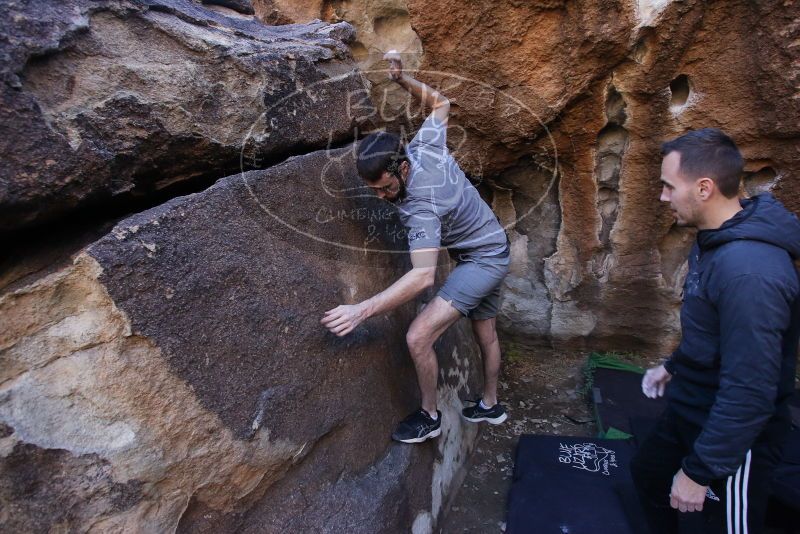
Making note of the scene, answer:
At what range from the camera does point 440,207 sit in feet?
7.09

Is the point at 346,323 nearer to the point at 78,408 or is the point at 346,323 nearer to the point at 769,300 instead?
the point at 78,408

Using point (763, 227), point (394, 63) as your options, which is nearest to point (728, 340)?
point (763, 227)

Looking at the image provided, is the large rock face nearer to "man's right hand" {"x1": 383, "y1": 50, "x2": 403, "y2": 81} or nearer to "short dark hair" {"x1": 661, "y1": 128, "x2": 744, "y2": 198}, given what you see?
"man's right hand" {"x1": 383, "y1": 50, "x2": 403, "y2": 81}

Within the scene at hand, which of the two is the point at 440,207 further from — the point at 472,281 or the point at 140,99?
the point at 140,99

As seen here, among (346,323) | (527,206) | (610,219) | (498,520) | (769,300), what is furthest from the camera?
(527,206)

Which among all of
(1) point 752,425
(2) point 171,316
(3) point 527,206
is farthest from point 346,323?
(3) point 527,206

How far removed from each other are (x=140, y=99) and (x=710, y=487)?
2370mm

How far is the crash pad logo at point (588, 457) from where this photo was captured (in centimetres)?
267

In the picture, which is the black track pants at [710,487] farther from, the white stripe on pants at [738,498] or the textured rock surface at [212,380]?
the textured rock surface at [212,380]

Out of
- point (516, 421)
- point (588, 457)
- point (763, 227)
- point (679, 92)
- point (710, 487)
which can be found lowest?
point (516, 421)

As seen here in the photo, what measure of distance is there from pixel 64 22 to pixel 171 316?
103cm

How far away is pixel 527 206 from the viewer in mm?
3641

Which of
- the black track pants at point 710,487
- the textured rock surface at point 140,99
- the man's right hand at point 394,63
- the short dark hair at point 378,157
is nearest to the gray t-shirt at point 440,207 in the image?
the short dark hair at point 378,157

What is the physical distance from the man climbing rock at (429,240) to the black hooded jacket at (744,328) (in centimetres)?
93
